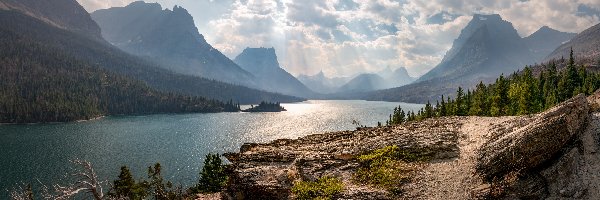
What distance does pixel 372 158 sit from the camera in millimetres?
33656

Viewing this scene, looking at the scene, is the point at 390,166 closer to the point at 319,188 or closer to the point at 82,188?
the point at 319,188

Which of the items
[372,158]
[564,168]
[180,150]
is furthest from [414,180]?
[180,150]

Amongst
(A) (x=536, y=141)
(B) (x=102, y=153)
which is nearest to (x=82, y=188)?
(A) (x=536, y=141)

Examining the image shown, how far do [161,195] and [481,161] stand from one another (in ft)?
203

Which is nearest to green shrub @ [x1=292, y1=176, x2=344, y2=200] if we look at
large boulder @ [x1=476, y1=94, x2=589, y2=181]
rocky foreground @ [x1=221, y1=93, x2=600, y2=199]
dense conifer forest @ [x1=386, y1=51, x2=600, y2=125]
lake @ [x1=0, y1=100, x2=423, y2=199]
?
rocky foreground @ [x1=221, y1=93, x2=600, y2=199]

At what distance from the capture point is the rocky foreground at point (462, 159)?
24.6 meters

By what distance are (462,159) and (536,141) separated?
7.12 metres

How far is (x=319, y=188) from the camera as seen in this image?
31.0 meters

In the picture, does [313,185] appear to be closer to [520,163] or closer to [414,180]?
[414,180]

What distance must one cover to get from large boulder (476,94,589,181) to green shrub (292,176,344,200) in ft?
35.5

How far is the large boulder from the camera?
977 inches

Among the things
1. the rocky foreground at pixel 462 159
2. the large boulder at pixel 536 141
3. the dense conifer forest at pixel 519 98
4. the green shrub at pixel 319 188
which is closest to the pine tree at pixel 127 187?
the rocky foreground at pixel 462 159

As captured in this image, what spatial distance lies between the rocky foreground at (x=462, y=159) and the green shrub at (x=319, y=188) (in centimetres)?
63

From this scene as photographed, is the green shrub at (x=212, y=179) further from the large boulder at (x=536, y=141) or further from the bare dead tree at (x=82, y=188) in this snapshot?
the large boulder at (x=536, y=141)
